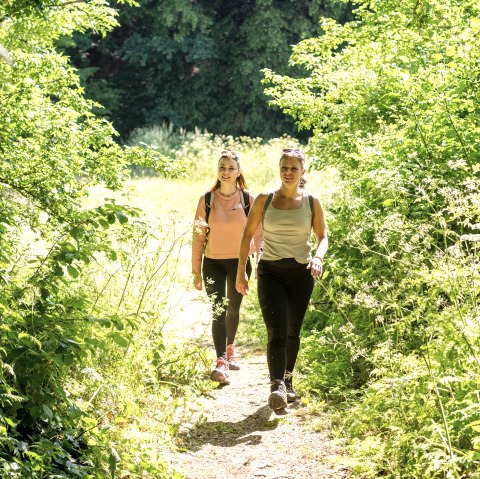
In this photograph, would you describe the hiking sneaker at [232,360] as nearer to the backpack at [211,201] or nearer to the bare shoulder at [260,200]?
the backpack at [211,201]

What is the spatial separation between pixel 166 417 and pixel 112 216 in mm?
1928

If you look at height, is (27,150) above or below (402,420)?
above

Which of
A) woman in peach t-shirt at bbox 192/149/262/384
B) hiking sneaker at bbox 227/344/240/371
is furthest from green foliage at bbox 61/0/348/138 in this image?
woman in peach t-shirt at bbox 192/149/262/384

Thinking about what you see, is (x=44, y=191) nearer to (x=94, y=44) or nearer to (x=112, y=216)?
(x=112, y=216)

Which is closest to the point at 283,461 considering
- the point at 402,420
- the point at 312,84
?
the point at 402,420

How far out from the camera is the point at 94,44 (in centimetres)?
3102

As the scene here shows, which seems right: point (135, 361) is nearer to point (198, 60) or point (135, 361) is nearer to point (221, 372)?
point (221, 372)

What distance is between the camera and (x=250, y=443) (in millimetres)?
5555

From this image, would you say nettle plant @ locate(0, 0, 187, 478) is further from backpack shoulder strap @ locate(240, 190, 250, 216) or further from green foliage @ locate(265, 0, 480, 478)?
green foliage @ locate(265, 0, 480, 478)

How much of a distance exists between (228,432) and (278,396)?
16.5 inches

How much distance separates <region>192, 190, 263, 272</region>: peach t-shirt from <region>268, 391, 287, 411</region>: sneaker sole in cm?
132

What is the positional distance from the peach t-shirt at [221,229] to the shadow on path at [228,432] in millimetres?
1337

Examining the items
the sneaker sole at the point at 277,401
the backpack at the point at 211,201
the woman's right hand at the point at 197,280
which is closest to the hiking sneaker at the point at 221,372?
the woman's right hand at the point at 197,280

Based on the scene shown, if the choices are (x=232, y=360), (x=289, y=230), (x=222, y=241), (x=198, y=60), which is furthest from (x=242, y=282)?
(x=198, y=60)
